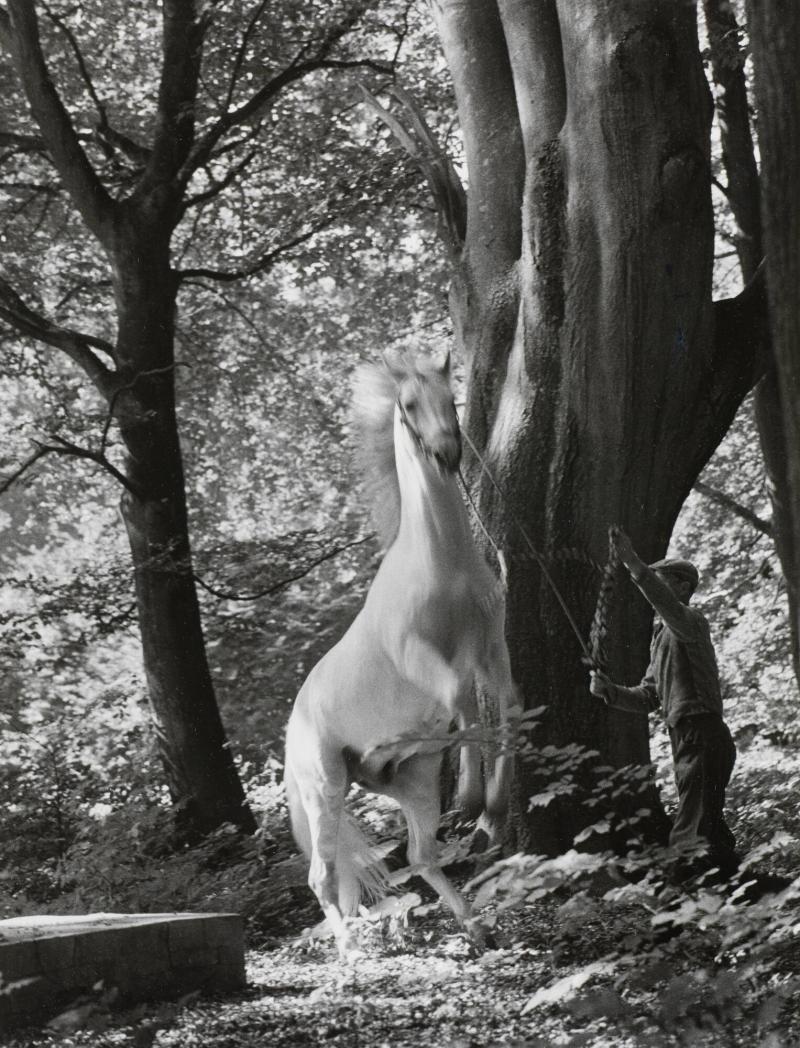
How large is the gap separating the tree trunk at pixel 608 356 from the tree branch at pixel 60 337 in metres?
5.53

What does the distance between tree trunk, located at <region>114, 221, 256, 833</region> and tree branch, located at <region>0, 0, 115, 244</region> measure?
31cm

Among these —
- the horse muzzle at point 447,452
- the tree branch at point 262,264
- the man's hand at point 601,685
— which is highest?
the tree branch at point 262,264

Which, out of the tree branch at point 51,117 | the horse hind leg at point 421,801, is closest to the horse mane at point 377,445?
the horse hind leg at point 421,801

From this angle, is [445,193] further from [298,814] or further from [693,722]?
[693,722]

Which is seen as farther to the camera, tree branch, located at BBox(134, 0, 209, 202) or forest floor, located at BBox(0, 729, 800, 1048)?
tree branch, located at BBox(134, 0, 209, 202)

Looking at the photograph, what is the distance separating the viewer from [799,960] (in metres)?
4.97

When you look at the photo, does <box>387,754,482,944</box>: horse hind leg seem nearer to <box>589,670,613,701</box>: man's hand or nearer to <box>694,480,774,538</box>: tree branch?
<box>589,670,613,701</box>: man's hand

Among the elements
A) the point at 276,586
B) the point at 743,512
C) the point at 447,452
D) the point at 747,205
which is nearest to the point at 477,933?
the point at 447,452

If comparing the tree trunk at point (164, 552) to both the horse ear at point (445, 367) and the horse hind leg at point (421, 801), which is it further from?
the horse ear at point (445, 367)

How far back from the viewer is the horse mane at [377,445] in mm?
7004

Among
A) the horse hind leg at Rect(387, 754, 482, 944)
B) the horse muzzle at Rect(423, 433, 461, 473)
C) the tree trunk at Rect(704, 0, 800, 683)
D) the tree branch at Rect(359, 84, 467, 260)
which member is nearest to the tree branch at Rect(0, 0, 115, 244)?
the tree branch at Rect(359, 84, 467, 260)

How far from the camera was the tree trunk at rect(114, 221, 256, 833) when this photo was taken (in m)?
12.6

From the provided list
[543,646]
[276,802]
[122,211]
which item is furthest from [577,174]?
[276,802]

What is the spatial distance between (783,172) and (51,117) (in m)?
10.8
